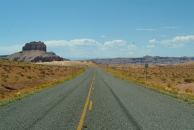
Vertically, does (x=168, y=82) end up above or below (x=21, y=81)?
below

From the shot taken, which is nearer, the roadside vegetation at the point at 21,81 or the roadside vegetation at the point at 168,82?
the roadside vegetation at the point at 168,82

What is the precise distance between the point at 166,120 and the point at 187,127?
130cm

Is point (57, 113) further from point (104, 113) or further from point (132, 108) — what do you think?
point (132, 108)

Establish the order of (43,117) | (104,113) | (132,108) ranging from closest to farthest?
(43,117) < (104,113) < (132,108)

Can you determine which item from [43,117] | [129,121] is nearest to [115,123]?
[129,121]

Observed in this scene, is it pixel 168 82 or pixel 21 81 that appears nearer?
pixel 21 81

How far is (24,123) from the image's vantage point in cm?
1016

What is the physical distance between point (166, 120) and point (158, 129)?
1.68m

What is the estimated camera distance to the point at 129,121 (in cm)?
1027

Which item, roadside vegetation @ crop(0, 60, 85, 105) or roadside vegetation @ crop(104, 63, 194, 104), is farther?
roadside vegetation @ crop(0, 60, 85, 105)

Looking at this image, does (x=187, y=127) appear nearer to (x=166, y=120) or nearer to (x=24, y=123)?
(x=166, y=120)

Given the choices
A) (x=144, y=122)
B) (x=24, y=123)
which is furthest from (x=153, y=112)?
(x=24, y=123)

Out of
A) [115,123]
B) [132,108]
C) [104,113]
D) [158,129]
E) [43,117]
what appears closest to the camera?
[158,129]

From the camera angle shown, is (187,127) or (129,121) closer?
(187,127)
